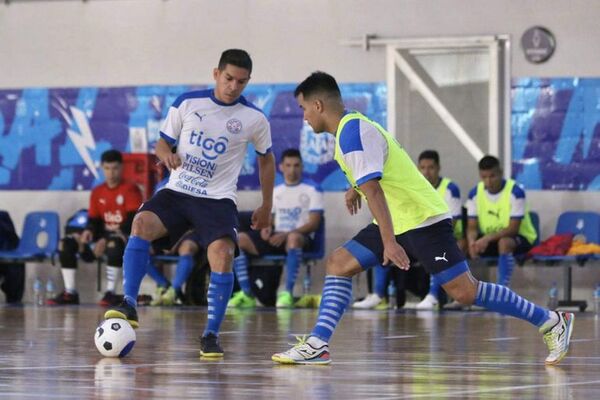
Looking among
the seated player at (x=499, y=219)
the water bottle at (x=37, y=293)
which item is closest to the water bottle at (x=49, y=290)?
the water bottle at (x=37, y=293)

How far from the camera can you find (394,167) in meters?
6.76

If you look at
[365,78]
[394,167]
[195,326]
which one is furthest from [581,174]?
[394,167]

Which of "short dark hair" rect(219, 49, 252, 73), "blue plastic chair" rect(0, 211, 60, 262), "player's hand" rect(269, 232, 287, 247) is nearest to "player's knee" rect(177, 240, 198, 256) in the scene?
"player's hand" rect(269, 232, 287, 247)

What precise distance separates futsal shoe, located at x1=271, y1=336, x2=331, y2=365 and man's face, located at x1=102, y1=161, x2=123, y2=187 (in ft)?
27.3

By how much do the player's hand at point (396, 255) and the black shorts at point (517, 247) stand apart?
7811mm

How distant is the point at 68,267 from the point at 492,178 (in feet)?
15.8

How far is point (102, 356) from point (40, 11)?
965 centimetres

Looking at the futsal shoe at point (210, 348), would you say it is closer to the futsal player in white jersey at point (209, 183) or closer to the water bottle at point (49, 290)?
the futsal player in white jersey at point (209, 183)

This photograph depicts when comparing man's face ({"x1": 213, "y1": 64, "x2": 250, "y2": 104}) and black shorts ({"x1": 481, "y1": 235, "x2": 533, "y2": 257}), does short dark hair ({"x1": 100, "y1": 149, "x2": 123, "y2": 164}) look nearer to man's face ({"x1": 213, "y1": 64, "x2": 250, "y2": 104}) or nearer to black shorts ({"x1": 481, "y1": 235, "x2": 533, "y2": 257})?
black shorts ({"x1": 481, "y1": 235, "x2": 533, "y2": 257})

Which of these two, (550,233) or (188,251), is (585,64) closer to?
(550,233)

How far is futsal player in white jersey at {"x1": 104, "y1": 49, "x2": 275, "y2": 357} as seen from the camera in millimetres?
7484

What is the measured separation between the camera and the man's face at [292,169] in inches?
577

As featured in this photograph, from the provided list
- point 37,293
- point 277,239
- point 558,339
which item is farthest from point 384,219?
point 37,293

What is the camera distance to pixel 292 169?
48.1 feet
